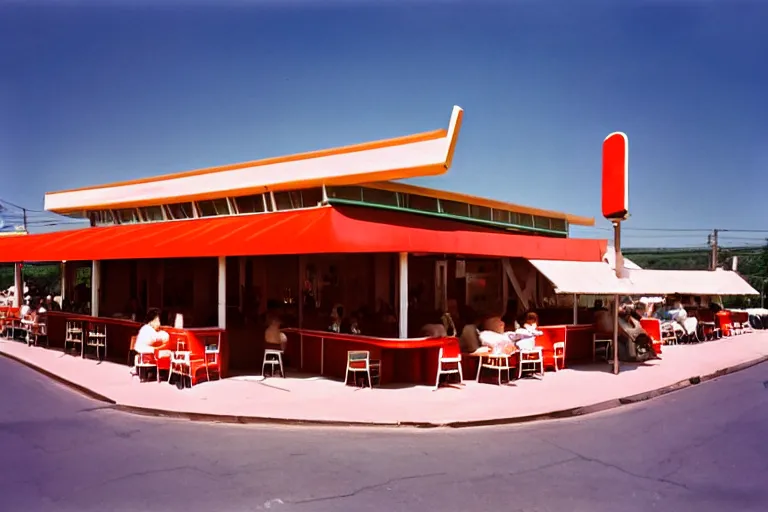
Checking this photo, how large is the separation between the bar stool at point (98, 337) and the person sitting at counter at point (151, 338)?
3.40 metres

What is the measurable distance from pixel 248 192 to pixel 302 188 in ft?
5.93

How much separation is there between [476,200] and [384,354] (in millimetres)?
8603

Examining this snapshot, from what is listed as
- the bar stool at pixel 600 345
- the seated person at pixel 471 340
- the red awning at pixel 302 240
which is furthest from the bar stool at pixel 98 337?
the bar stool at pixel 600 345

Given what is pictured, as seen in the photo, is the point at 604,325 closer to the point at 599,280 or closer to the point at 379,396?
the point at 599,280

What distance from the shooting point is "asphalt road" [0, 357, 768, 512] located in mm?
5340

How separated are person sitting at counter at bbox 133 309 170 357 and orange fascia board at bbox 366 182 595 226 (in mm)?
5772

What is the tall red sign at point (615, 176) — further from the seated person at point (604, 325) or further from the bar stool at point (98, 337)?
the bar stool at point (98, 337)

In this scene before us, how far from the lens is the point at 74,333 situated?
15859 millimetres

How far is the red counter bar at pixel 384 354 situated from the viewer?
10945mm

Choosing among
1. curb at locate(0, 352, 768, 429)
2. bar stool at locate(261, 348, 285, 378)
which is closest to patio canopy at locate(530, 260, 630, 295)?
curb at locate(0, 352, 768, 429)

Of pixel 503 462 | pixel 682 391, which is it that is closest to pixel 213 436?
pixel 503 462

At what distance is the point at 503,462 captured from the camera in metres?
6.65

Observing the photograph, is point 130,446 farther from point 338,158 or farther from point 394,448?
point 338,158

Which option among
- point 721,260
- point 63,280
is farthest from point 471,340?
point 721,260
